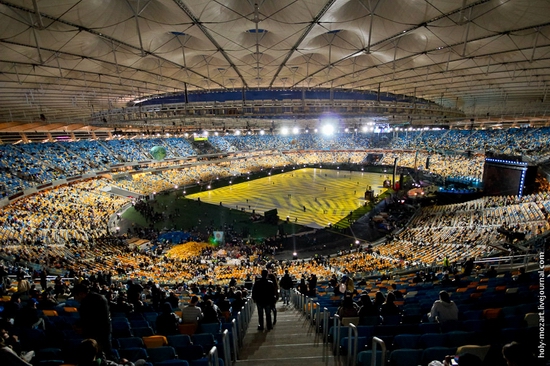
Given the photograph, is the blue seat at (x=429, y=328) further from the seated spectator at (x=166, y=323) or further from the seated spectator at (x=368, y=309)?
the seated spectator at (x=166, y=323)

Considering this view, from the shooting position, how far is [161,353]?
400 centimetres

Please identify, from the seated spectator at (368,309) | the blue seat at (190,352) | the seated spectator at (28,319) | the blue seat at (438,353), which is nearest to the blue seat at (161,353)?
the blue seat at (190,352)

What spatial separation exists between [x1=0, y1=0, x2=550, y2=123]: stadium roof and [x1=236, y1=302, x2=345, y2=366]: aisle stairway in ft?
35.2

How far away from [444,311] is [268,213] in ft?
83.9

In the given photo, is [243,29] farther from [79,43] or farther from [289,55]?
[79,43]

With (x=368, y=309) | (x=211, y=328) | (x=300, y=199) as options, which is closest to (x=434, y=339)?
(x=368, y=309)

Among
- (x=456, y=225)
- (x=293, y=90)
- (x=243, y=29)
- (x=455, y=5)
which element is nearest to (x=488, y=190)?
(x=456, y=225)

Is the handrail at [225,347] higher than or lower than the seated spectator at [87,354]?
lower

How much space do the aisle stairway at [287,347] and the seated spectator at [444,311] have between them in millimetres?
1775

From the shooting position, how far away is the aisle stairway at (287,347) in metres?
4.75

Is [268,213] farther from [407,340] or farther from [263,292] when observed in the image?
[407,340]

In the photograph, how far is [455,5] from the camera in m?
11.3

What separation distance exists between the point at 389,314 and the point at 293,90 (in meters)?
25.6

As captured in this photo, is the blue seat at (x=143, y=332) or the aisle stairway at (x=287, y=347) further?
the blue seat at (x=143, y=332)
